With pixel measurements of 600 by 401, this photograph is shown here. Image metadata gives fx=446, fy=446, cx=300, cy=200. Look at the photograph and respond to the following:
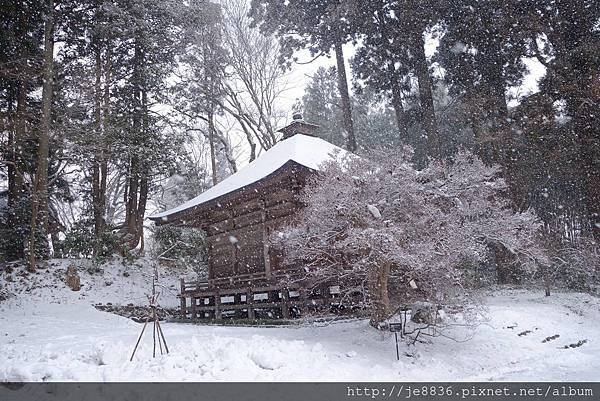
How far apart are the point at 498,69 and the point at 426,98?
2959 mm

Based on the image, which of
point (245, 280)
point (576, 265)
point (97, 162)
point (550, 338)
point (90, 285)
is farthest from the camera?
point (97, 162)

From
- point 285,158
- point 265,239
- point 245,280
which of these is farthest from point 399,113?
point 245,280

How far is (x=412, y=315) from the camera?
363 inches

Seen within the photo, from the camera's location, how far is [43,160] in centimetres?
1617

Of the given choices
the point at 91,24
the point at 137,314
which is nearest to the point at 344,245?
A: the point at 137,314

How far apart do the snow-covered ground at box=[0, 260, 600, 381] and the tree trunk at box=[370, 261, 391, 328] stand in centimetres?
41

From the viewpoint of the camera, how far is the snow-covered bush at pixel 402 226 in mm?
7590

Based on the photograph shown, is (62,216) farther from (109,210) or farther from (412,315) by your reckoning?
(412,315)

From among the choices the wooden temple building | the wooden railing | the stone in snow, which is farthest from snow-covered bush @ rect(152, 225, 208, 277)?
the stone in snow

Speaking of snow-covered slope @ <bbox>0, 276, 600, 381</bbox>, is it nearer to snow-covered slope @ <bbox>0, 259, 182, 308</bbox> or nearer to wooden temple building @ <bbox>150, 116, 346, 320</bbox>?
wooden temple building @ <bbox>150, 116, 346, 320</bbox>

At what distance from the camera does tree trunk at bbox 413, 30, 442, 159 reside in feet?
56.5

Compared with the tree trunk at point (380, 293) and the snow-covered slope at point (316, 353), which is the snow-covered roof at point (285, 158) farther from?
the snow-covered slope at point (316, 353)

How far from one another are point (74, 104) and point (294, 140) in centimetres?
960

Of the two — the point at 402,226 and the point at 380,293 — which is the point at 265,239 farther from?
the point at 402,226
